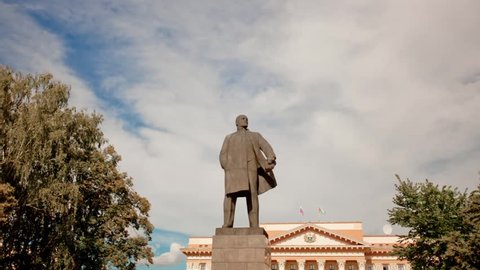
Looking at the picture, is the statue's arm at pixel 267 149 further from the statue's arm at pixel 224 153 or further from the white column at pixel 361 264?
the white column at pixel 361 264

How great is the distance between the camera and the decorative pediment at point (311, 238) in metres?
51.6

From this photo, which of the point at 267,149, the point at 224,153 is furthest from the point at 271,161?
the point at 224,153

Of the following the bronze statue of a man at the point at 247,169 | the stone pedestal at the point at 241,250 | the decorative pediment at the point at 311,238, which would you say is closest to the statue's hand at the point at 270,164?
the bronze statue of a man at the point at 247,169

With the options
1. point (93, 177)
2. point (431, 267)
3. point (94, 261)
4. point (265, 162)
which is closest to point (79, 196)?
point (93, 177)

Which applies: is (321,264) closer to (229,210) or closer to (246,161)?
(229,210)

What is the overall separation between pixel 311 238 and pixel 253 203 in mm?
45992

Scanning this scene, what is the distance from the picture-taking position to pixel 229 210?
29.1 feet

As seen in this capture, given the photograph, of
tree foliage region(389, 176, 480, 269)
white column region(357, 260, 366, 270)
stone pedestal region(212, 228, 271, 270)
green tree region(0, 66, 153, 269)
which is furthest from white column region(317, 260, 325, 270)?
stone pedestal region(212, 228, 271, 270)

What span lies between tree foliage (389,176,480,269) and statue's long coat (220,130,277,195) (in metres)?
16.9

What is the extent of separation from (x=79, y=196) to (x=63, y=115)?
4724 millimetres

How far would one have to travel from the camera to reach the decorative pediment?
Answer: 51.6 metres

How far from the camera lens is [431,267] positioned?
24.5 metres

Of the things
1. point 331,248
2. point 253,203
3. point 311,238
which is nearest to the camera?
point 253,203

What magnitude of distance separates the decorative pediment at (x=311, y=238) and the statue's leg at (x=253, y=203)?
149 ft
